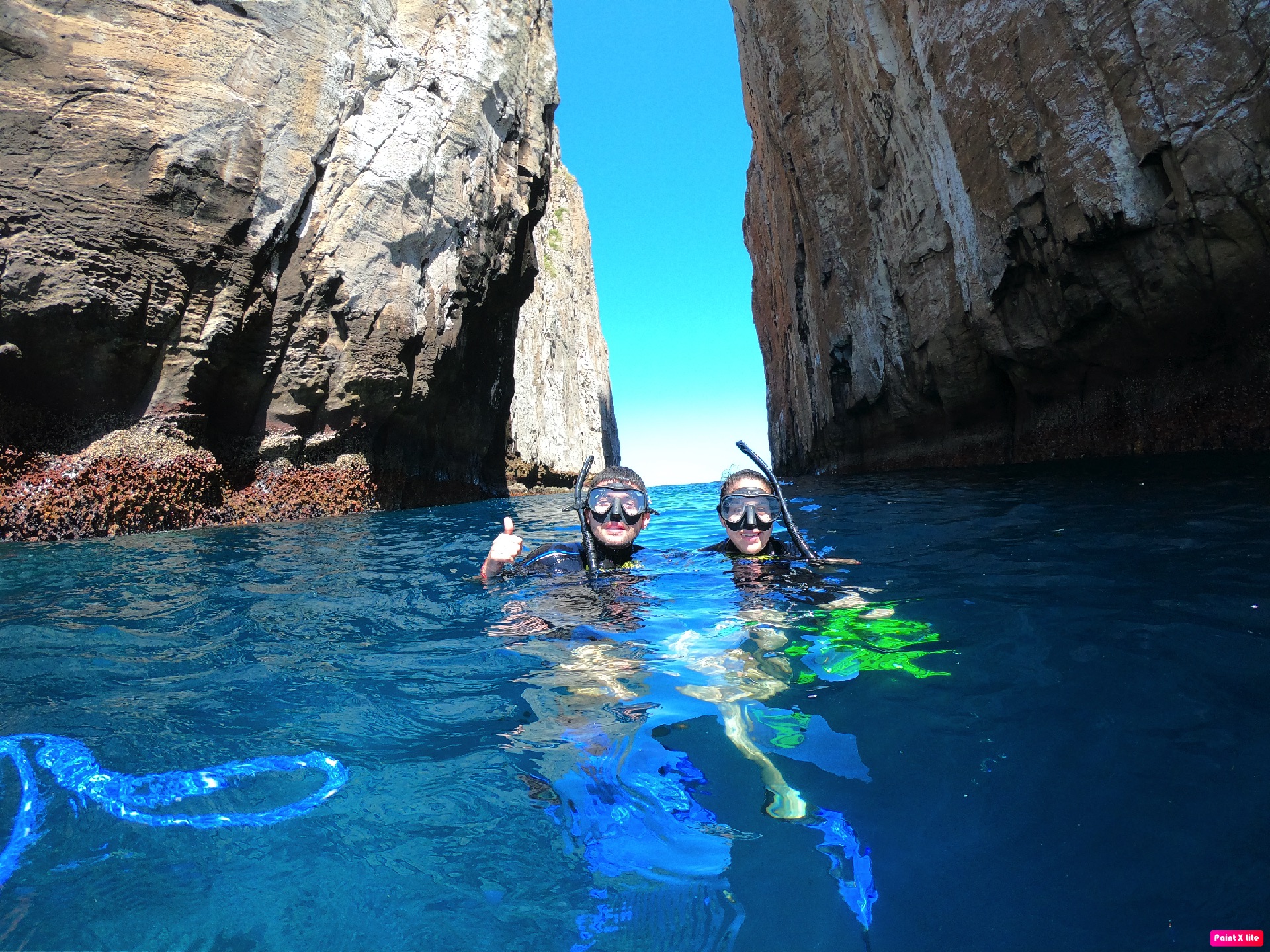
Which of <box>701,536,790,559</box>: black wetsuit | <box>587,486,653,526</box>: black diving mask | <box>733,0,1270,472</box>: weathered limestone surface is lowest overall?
<box>701,536,790,559</box>: black wetsuit

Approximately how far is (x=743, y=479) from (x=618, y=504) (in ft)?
2.89

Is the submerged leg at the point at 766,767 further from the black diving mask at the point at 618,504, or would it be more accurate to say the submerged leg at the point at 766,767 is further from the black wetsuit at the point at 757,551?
the black wetsuit at the point at 757,551

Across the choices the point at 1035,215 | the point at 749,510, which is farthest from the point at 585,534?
the point at 1035,215

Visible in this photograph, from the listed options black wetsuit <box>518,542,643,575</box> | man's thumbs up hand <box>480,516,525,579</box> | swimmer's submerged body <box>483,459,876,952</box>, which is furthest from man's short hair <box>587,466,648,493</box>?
swimmer's submerged body <box>483,459,876,952</box>

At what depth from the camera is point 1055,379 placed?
1002cm

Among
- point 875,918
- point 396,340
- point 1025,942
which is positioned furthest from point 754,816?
point 396,340

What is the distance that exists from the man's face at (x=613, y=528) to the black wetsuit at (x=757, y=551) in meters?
0.74

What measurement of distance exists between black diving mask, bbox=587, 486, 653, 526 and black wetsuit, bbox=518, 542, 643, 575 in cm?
30

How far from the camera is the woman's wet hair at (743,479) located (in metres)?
4.45

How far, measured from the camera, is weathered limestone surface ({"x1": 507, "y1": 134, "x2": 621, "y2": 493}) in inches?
950

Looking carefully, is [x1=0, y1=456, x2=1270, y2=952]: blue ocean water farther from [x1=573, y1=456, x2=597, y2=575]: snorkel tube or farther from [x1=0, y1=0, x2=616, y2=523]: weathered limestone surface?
[x1=0, y1=0, x2=616, y2=523]: weathered limestone surface

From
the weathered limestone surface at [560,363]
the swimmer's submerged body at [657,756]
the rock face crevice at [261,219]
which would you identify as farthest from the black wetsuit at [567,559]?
the weathered limestone surface at [560,363]

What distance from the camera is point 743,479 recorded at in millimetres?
4457

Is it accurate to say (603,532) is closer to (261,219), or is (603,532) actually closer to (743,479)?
(743,479)
